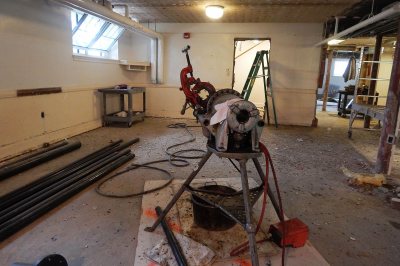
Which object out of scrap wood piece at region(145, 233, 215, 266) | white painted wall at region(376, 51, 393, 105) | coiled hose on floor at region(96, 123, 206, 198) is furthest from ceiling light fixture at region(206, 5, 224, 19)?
white painted wall at region(376, 51, 393, 105)

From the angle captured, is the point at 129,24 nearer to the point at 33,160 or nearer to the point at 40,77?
the point at 40,77

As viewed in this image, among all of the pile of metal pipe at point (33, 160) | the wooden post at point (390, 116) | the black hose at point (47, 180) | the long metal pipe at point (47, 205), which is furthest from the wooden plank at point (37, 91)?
the wooden post at point (390, 116)

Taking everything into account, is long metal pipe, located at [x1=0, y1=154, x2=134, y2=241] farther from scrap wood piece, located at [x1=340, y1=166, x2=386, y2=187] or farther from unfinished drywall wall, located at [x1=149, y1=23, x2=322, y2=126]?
unfinished drywall wall, located at [x1=149, y1=23, x2=322, y2=126]

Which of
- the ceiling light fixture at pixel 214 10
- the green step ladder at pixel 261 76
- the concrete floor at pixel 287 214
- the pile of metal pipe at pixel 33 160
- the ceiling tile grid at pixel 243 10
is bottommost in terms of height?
the concrete floor at pixel 287 214

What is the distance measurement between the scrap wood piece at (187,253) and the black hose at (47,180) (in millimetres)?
A: 1286

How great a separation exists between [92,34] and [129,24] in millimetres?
1251

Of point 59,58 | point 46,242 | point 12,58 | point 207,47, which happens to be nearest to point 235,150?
point 46,242

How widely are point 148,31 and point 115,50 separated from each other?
3.88 feet

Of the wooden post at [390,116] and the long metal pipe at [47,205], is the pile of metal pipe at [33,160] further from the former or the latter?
the wooden post at [390,116]

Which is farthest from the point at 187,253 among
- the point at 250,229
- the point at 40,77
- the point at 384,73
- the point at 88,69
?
the point at 384,73

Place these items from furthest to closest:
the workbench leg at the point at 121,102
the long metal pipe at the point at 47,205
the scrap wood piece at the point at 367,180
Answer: the workbench leg at the point at 121,102, the scrap wood piece at the point at 367,180, the long metal pipe at the point at 47,205

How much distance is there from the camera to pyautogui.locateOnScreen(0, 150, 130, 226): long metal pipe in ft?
6.56

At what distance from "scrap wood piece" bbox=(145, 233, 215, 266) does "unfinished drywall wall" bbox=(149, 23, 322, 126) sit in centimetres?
496

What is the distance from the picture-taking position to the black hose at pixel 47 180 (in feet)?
7.12
